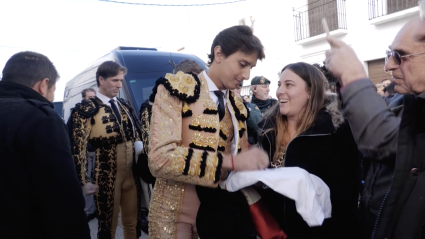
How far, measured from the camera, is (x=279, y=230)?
1.99m

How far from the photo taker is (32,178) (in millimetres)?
1820

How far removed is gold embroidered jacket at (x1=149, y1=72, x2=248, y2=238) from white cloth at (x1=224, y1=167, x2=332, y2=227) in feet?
0.53

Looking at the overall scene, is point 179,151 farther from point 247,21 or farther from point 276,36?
point 247,21

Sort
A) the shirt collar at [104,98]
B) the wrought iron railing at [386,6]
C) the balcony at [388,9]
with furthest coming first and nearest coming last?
the wrought iron railing at [386,6], the balcony at [388,9], the shirt collar at [104,98]

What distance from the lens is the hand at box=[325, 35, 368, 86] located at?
1.33 metres

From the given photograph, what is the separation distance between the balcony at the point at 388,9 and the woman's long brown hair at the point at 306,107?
31.8ft

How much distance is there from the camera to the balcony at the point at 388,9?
10.7 metres

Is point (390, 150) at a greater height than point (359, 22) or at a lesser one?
lesser

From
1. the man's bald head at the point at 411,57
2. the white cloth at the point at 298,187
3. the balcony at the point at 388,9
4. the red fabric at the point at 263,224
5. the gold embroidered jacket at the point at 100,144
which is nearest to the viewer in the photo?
the man's bald head at the point at 411,57

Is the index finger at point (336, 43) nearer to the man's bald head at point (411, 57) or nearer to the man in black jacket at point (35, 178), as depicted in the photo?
the man's bald head at point (411, 57)

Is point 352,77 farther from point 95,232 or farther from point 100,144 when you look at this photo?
point 95,232

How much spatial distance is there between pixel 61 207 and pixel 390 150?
1.59m

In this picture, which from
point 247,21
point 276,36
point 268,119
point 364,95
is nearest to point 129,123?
point 268,119

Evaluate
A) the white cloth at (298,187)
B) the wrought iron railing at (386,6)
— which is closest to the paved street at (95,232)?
the white cloth at (298,187)
